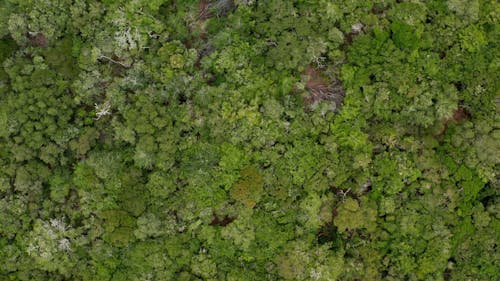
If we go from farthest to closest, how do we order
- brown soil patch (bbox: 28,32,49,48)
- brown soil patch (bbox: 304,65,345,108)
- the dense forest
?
brown soil patch (bbox: 28,32,49,48) < brown soil patch (bbox: 304,65,345,108) < the dense forest

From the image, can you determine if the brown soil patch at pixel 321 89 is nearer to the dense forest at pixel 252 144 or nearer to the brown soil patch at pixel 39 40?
the dense forest at pixel 252 144

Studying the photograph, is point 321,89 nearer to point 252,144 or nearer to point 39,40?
point 252,144

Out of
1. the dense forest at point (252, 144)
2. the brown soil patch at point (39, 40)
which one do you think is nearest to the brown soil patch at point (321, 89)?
the dense forest at point (252, 144)

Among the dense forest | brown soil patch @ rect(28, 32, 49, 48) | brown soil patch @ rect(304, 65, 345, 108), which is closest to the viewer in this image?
the dense forest

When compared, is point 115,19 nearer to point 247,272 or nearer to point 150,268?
point 150,268

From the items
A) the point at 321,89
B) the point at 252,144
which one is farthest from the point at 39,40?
the point at 321,89

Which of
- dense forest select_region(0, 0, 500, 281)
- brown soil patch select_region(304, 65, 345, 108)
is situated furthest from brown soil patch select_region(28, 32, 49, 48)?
brown soil patch select_region(304, 65, 345, 108)

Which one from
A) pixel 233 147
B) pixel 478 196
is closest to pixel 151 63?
pixel 233 147

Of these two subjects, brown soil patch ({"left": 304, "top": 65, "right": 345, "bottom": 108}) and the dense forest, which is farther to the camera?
brown soil patch ({"left": 304, "top": 65, "right": 345, "bottom": 108})

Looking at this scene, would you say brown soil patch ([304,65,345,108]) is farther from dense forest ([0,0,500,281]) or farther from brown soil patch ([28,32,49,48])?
brown soil patch ([28,32,49,48])
